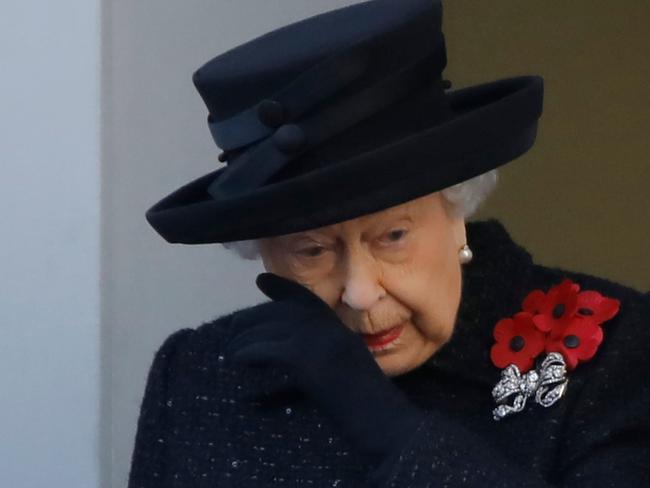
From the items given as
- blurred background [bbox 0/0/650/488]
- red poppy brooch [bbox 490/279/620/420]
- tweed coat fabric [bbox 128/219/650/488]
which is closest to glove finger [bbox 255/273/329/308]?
tweed coat fabric [bbox 128/219/650/488]

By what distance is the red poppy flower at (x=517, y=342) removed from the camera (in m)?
1.29

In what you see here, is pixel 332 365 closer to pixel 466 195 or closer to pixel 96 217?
pixel 466 195

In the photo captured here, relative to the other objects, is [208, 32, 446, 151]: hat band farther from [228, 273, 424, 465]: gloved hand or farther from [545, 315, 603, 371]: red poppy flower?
[545, 315, 603, 371]: red poppy flower

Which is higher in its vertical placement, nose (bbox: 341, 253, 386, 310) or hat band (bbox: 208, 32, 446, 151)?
hat band (bbox: 208, 32, 446, 151)

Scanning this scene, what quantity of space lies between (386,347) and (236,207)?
8.8 inches

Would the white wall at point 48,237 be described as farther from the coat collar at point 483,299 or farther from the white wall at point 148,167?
the coat collar at point 483,299

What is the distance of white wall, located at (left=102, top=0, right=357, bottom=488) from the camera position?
1850 millimetres

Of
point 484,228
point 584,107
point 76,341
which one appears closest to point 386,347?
point 484,228

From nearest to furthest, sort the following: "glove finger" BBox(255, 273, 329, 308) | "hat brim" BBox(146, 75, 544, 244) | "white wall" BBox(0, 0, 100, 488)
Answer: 1. "hat brim" BBox(146, 75, 544, 244)
2. "glove finger" BBox(255, 273, 329, 308)
3. "white wall" BBox(0, 0, 100, 488)

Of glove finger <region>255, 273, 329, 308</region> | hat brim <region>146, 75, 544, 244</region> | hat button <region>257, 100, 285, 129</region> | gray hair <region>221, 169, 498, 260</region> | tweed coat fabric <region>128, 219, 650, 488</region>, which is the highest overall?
hat button <region>257, 100, 285, 129</region>

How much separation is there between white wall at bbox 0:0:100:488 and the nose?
2.39 ft

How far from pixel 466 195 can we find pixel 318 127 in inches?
7.6

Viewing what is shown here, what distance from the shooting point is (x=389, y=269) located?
47.4 inches

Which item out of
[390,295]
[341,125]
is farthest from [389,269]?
[341,125]
